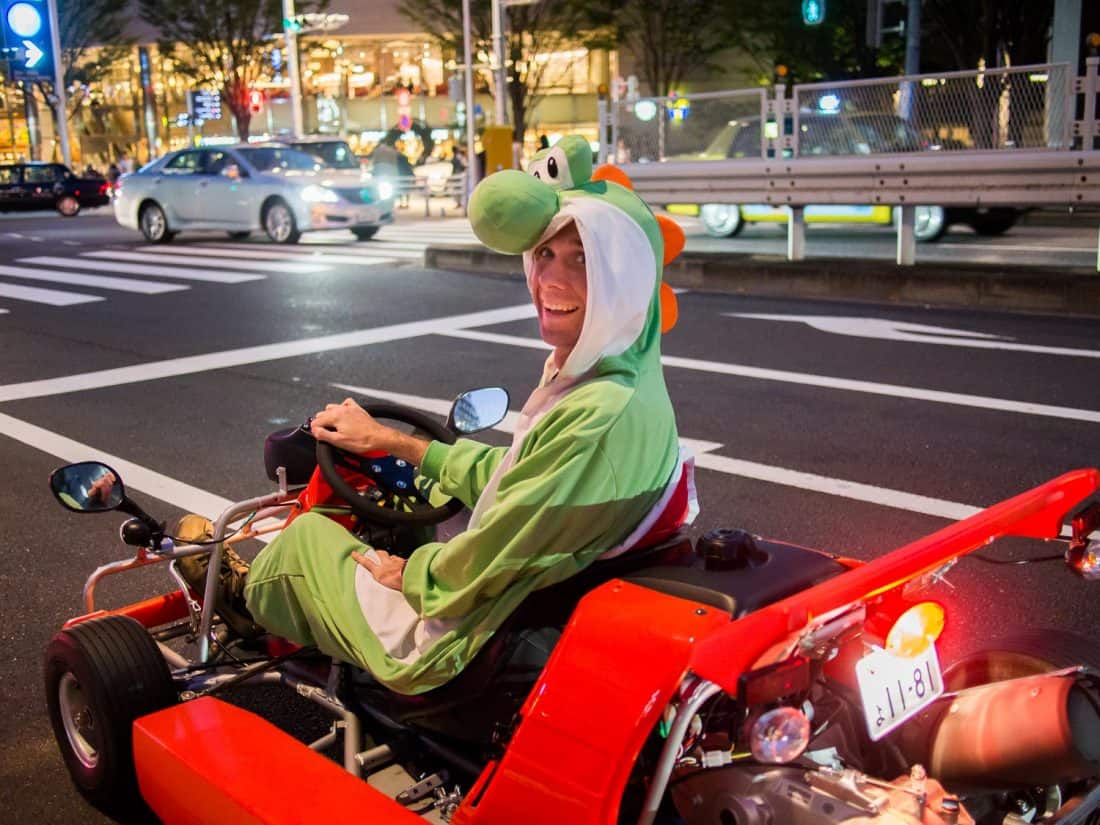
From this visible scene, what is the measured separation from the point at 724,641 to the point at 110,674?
66.2 inches

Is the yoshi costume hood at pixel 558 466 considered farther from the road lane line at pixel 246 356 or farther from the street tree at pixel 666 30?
the street tree at pixel 666 30

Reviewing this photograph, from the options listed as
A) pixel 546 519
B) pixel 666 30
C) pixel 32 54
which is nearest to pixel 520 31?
pixel 666 30

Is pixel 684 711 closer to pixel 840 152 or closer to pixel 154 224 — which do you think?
pixel 840 152

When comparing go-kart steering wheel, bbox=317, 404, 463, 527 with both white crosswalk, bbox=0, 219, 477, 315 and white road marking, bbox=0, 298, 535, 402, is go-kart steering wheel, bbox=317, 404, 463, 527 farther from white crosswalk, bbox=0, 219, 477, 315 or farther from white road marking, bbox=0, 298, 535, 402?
white crosswalk, bbox=0, 219, 477, 315

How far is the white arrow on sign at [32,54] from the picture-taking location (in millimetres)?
33531

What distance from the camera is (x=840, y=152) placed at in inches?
485

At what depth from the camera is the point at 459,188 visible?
2728 cm

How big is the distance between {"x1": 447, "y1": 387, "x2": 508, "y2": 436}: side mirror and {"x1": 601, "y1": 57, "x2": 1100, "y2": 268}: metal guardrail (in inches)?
340

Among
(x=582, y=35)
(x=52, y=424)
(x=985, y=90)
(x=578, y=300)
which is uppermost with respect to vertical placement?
(x=582, y=35)

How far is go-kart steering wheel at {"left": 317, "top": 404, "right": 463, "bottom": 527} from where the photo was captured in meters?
2.71

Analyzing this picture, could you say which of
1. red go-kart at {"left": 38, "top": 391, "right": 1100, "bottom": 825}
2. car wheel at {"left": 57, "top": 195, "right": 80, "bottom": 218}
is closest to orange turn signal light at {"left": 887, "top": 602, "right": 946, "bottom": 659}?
red go-kart at {"left": 38, "top": 391, "right": 1100, "bottom": 825}

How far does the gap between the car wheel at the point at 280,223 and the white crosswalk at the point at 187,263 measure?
20 centimetres

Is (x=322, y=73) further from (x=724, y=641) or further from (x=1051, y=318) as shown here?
(x=724, y=641)

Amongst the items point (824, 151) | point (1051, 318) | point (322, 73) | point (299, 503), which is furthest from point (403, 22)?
point (299, 503)
